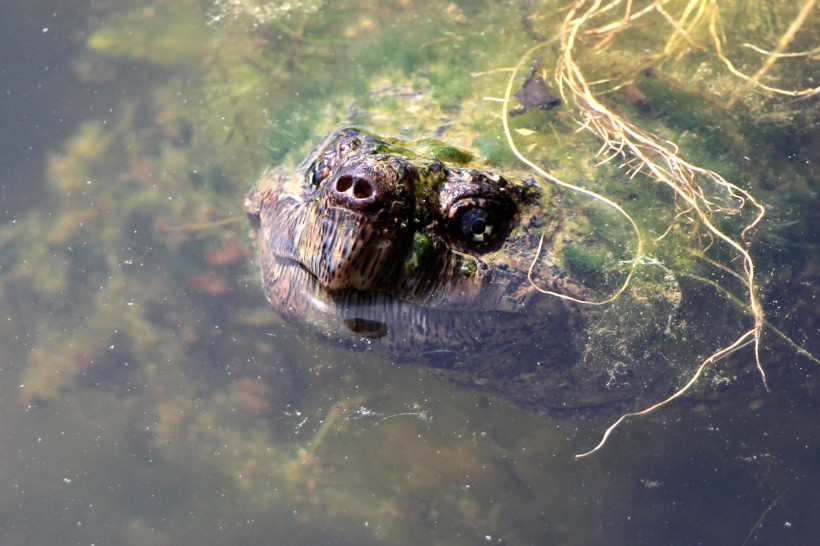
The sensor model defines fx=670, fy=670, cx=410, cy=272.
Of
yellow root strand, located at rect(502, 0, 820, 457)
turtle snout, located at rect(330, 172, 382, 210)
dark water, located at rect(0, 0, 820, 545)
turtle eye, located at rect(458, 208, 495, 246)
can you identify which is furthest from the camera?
dark water, located at rect(0, 0, 820, 545)

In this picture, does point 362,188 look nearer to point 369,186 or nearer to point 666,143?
point 369,186

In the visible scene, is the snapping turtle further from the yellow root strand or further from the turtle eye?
the yellow root strand

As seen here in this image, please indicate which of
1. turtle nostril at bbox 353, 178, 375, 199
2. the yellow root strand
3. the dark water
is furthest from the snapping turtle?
the dark water

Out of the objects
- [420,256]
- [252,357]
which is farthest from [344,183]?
[252,357]

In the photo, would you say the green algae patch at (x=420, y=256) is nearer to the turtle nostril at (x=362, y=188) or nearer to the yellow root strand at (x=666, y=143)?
the turtle nostril at (x=362, y=188)

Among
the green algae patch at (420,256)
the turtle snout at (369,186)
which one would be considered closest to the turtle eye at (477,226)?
the green algae patch at (420,256)

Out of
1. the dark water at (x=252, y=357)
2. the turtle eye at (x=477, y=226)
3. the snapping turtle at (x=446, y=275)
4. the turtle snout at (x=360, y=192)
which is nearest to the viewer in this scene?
the turtle snout at (x=360, y=192)

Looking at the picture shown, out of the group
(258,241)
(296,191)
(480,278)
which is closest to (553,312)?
(480,278)
